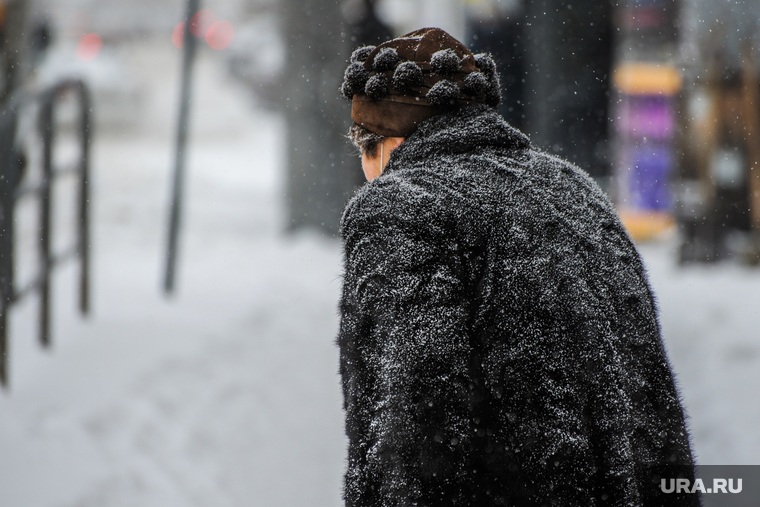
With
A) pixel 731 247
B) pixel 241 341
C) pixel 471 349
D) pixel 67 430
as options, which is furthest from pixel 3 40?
pixel 731 247

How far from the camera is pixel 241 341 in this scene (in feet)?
16.9

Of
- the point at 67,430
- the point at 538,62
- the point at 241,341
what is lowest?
the point at 67,430

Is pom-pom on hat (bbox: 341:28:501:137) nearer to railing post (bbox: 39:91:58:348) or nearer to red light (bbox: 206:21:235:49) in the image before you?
railing post (bbox: 39:91:58:348)

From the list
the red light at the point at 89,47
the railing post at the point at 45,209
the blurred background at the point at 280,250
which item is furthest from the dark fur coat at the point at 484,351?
the red light at the point at 89,47

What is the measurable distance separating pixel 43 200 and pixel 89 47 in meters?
13.5

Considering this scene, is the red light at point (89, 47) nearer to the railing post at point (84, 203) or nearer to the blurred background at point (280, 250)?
the blurred background at point (280, 250)

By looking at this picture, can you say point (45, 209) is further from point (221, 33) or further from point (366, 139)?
point (221, 33)

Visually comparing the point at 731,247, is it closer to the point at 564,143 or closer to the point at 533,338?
the point at 564,143

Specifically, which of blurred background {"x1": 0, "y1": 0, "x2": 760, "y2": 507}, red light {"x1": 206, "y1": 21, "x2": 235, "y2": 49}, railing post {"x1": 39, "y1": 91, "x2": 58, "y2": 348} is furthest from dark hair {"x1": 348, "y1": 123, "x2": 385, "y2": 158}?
red light {"x1": 206, "y1": 21, "x2": 235, "y2": 49}

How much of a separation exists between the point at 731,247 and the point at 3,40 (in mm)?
7045

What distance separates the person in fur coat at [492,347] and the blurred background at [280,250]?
857 mm

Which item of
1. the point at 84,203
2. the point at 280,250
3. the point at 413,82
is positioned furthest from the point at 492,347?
the point at 280,250

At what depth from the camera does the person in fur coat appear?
4.85 ft

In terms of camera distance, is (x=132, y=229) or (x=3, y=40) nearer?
(x=3, y=40)
